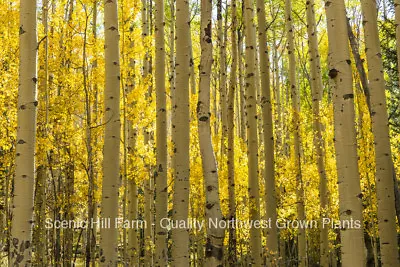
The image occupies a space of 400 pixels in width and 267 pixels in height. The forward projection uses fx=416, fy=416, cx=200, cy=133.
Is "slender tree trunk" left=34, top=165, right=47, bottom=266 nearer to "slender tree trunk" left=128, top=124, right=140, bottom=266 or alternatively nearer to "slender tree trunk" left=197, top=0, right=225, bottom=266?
"slender tree trunk" left=128, top=124, right=140, bottom=266

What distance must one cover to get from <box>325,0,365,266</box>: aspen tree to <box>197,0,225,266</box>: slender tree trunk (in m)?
1.15

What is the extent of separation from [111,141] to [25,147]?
3.18 ft

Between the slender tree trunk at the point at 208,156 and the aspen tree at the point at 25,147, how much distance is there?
158 centimetres

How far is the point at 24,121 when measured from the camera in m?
3.88

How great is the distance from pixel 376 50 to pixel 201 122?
8.76 ft

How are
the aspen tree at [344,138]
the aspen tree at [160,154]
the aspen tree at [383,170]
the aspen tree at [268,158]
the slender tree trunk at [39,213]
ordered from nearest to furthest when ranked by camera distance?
1. the aspen tree at [344,138]
2. the aspen tree at [383,170]
3. the aspen tree at [160,154]
4. the aspen tree at [268,158]
5. the slender tree trunk at [39,213]

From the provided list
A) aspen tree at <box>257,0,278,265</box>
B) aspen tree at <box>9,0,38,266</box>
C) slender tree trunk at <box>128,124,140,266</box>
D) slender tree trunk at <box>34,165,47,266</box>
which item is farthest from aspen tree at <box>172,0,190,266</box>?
slender tree trunk at <box>34,165,47,266</box>

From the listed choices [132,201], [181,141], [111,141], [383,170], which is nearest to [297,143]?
[132,201]

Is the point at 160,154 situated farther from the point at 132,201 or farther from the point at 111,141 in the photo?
the point at 132,201

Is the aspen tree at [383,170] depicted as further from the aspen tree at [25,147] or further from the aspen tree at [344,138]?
the aspen tree at [25,147]

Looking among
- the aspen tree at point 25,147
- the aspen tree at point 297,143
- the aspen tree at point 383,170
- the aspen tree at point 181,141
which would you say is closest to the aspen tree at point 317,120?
the aspen tree at point 297,143

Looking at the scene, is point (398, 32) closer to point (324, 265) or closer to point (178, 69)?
point (178, 69)

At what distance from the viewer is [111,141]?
457 cm

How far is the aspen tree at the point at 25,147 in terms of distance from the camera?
3.70 m
